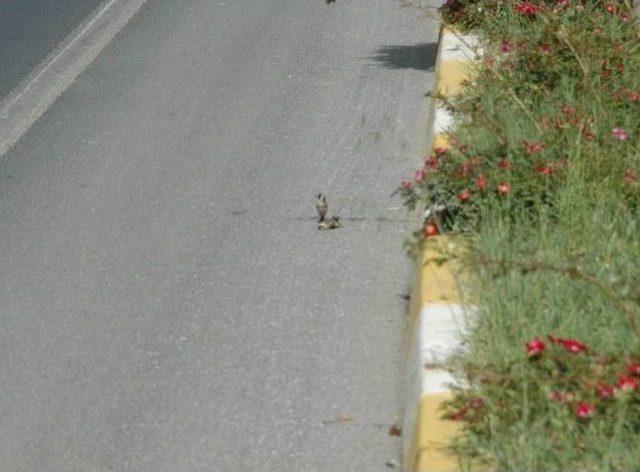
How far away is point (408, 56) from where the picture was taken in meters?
12.9

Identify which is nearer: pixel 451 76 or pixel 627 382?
pixel 627 382

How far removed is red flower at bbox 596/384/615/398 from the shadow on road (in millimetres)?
7478

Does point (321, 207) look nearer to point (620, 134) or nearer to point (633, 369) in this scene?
point (620, 134)

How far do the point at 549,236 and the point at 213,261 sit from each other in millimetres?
2361

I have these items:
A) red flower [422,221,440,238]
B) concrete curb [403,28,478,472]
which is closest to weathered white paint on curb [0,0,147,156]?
red flower [422,221,440,238]

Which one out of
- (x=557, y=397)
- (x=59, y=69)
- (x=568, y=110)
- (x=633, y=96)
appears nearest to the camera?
(x=557, y=397)

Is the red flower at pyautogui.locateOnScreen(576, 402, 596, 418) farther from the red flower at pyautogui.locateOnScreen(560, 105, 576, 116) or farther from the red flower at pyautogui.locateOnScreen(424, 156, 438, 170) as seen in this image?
the red flower at pyautogui.locateOnScreen(560, 105, 576, 116)

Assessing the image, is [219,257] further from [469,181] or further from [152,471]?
[152,471]

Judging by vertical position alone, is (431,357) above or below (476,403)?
below

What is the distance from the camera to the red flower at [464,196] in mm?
6975

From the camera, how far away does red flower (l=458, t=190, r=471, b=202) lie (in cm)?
698

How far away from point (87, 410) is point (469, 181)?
1.80 metres

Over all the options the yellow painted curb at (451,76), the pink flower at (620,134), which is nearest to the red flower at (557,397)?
the pink flower at (620,134)

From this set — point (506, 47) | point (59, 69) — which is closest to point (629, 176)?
point (506, 47)
